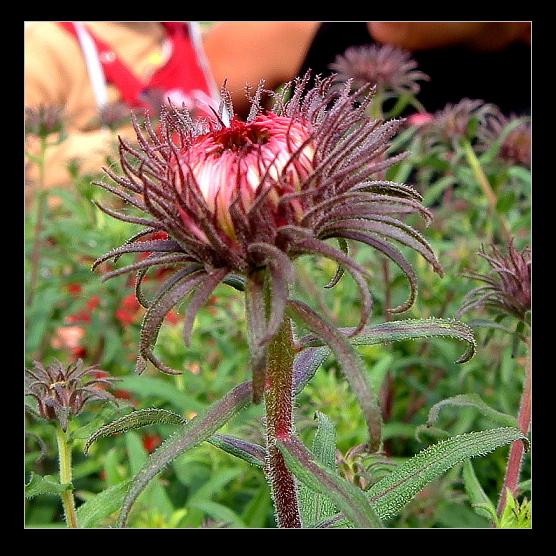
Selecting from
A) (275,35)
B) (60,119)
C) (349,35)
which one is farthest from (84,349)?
(275,35)

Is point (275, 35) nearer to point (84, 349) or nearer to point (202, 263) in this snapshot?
point (84, 349)

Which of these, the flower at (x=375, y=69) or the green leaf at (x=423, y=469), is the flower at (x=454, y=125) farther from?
the green leaf at (x=423, y=469)

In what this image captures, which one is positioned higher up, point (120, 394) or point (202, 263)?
point (202, 263)

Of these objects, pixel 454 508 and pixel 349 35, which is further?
pixel 349 35

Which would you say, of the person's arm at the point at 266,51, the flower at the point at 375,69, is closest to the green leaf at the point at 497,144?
the flower at the point at 375,69

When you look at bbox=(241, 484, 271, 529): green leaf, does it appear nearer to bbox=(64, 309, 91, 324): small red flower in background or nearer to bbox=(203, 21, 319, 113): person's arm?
bbox=(64, 309, 91, 324): small red flower in background

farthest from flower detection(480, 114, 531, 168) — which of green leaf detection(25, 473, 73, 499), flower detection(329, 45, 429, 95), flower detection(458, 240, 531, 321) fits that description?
green leaf detection(25, 473, 73, 499)
